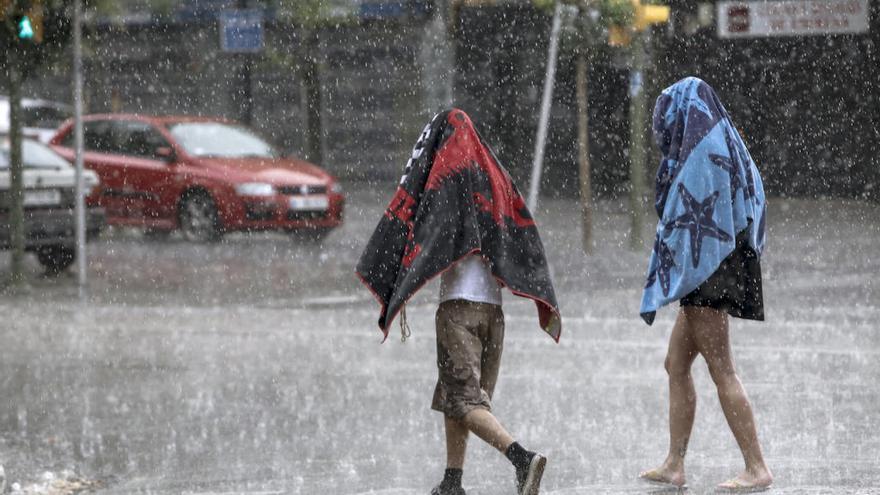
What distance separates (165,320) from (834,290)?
18.7 ft

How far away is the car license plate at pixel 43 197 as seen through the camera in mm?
16750

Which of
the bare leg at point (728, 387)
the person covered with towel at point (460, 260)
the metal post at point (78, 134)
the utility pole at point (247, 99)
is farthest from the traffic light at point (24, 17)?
the utility pole at point (247, 99)

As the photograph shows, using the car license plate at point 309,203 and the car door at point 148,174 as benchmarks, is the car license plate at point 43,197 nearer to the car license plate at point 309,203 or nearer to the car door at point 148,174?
the car license plate at point 309,203

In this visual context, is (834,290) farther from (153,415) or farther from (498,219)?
(498,219)

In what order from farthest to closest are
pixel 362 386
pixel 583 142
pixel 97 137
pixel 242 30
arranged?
pixel 242 30, pixel 97 137, pixel 583 142, pixel 362 386

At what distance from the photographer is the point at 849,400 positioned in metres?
8.97

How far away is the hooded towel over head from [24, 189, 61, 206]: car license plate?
11.4 metres

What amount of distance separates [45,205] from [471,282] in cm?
1140

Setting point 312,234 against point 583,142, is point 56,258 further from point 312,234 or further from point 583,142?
point 583,142

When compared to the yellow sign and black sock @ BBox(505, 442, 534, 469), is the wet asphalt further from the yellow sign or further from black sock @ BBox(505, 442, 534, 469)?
the yellow sign

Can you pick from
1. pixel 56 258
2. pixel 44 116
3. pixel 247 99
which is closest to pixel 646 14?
pixel 56 258

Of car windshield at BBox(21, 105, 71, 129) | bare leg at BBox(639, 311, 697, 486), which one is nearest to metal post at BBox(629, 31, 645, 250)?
bare leg at BBox(639, 311, 697, 486)

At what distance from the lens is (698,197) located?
6191 millimetres

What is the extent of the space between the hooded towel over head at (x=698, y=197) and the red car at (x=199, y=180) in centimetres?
1470
